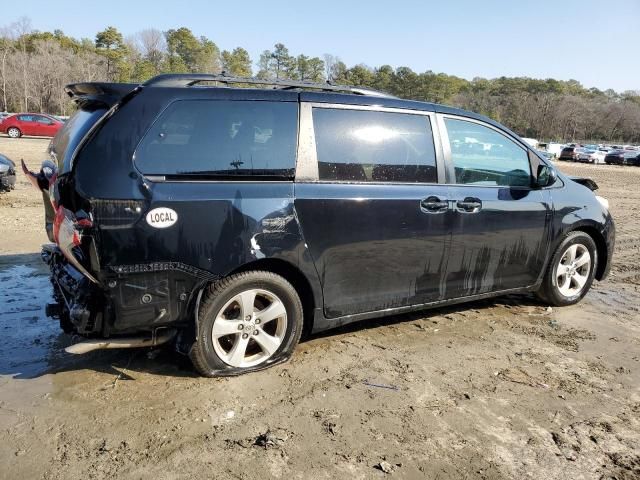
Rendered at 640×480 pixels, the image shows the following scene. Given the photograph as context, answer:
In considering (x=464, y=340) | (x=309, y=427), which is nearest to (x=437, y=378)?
(x=464, y=340)

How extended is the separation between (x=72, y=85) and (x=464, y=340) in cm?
352

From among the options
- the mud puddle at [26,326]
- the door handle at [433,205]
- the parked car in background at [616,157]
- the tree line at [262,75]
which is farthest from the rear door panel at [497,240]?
the parked car in background at [616,157]

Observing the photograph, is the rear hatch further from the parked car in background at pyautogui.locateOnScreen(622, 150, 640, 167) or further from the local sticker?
the parked car in background at pyautogui.locateOnScreen(622, 150, 640, 167)

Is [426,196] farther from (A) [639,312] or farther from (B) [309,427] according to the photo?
(A) [639,312]

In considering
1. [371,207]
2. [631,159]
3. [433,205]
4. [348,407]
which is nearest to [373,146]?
[371,207]

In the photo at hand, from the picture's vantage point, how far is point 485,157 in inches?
177

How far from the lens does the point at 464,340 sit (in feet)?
14.3

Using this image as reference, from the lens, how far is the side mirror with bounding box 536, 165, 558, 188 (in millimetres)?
4785

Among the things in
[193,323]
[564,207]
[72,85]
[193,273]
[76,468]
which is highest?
[72,85]

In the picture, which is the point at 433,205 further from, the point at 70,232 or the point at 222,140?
the point at 70,232

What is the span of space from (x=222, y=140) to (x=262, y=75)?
31.3 meters

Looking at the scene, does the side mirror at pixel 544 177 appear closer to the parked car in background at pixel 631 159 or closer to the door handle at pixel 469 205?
the door handle at pixel 469 205

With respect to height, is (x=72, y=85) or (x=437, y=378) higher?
(x=72, y=85)

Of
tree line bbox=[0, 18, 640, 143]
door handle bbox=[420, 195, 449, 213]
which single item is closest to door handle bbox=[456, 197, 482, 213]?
door handle bbox=[420, 195, 449, 213]
